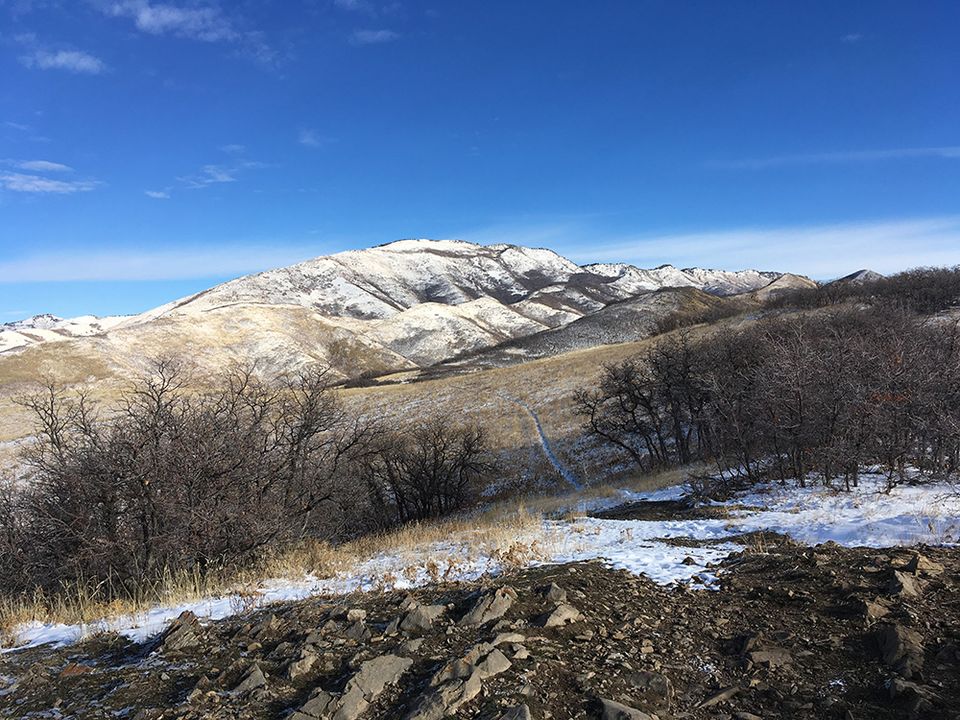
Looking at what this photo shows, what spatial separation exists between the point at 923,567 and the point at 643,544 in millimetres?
3586

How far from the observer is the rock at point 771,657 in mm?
4547

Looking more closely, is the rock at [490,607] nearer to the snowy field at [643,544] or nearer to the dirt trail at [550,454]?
the snowy field at [643,544]

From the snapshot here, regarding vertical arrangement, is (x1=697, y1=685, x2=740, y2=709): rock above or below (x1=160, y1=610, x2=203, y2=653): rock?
below

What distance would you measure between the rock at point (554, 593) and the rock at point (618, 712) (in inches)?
65.3

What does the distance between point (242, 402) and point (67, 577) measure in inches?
331

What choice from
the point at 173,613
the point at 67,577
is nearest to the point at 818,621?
the point at 173,613

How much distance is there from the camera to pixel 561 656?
15.4 feet

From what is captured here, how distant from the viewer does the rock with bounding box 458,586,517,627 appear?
5391 mm

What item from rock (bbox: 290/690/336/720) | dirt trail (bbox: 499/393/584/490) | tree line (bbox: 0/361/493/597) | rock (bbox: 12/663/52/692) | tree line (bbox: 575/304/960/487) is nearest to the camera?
rock (bbox: 290/690/336/720)

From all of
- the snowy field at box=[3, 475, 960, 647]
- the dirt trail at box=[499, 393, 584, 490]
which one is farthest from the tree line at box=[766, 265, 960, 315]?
the snowy field at box=[3, 475, 960, 647]

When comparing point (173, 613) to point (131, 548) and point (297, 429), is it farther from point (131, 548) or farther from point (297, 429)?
point (297, 429)

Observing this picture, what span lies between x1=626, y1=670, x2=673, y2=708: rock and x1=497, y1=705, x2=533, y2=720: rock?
967 mm

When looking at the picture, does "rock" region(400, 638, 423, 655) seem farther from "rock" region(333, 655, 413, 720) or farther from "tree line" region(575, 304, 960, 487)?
"tree line" region(575, 304, 960, 487)

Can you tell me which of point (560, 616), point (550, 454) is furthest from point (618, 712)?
point (550, 454)
